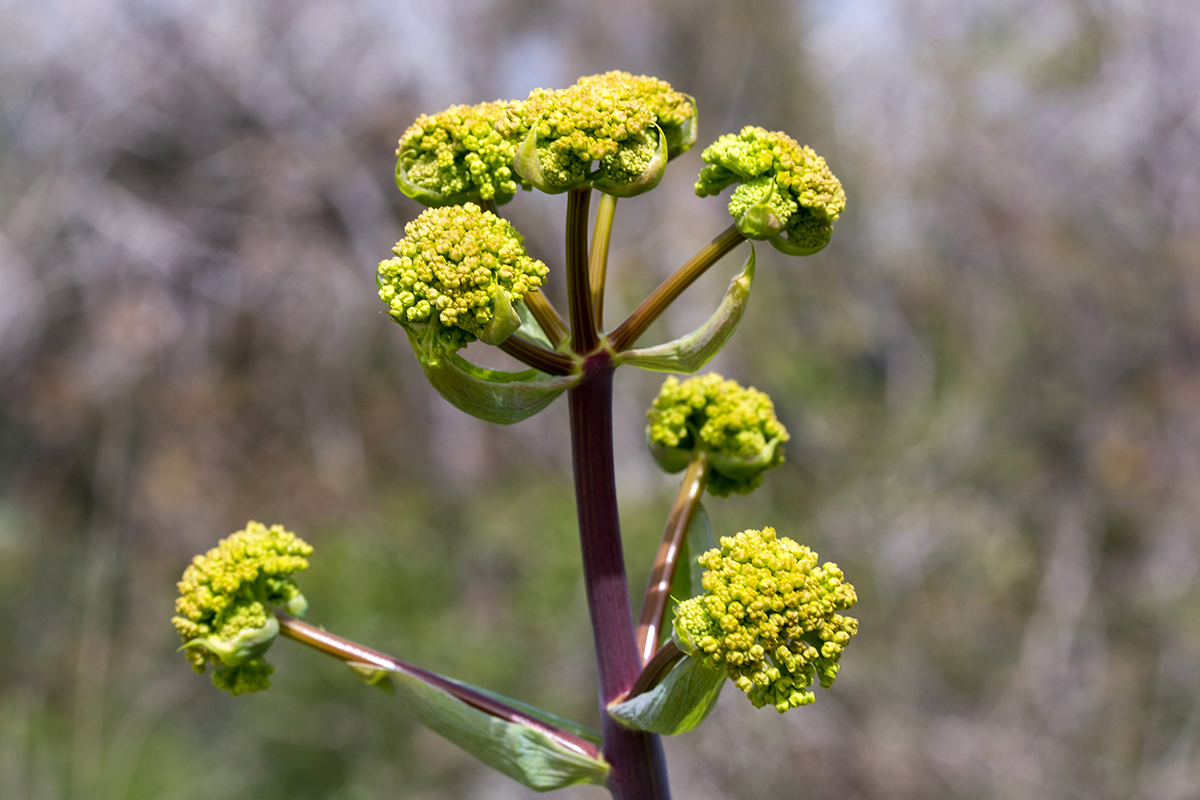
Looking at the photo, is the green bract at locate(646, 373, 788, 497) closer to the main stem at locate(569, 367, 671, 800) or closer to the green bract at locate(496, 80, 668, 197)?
the main stem at locate(569, 367, 671, 800)

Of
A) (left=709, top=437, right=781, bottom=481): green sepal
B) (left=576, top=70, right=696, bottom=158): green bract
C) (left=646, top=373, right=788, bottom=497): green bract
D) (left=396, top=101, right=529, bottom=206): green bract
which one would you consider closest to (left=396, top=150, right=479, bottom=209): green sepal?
(left=396, top=101, right=529, bottom=206): green bract

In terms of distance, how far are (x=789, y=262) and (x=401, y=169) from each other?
7.87 metres

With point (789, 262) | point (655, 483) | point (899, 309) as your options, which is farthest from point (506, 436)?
point (899, 309)

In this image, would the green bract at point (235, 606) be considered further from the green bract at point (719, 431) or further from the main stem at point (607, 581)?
the green bract at point (719, 431)

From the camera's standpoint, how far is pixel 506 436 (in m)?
7.49

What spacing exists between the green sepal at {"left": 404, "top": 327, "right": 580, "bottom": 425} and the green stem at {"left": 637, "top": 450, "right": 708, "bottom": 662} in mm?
377

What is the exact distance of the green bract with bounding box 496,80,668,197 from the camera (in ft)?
3.39

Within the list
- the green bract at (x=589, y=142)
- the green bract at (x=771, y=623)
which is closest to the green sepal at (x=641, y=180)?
the green bract at (x=589, y=142)

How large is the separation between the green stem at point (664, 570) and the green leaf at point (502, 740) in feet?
0.66

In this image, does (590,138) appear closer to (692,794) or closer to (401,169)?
(401,169)

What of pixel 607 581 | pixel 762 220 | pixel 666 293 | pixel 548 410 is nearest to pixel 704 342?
pixel 666 293

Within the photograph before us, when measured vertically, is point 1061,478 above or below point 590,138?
below

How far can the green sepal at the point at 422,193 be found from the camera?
121 centimetres

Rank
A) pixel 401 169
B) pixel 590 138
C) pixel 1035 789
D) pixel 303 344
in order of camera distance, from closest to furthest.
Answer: pixel 590 138, pixel 401 169, pixel 1035 789, pixel 303 344
